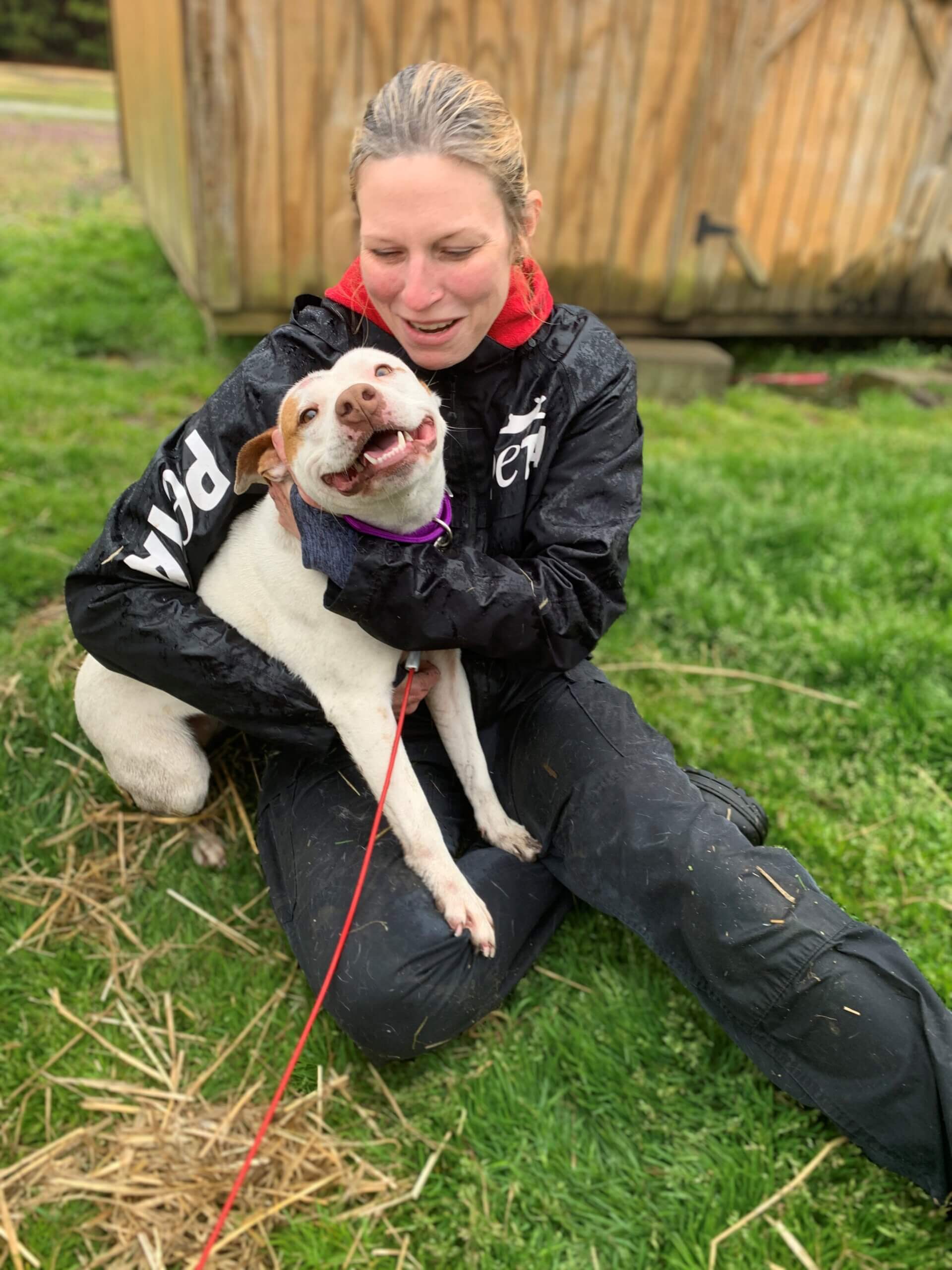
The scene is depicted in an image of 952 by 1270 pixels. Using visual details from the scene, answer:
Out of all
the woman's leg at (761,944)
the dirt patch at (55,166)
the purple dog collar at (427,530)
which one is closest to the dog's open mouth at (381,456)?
the purple dog collar at (427,530)

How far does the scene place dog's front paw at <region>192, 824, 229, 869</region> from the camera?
2811 millimetres

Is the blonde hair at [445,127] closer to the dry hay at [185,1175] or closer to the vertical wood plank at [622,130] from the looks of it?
the dry hay at [185,1175]

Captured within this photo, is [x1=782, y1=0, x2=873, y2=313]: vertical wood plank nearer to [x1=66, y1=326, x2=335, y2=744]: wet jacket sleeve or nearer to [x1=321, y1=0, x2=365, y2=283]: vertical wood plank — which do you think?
[x1=321, y1=0, x2=365, y2=283]: vertical wood plank

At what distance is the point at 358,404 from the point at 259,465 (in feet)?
1.42

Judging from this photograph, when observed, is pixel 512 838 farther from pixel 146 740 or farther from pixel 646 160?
pixel 646 160

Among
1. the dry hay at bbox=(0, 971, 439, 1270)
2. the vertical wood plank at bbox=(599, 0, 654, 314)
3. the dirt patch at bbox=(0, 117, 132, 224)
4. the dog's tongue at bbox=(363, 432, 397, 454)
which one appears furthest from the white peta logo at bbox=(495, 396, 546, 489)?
the dirt patch at bbox=(0, 117, 132, 224)

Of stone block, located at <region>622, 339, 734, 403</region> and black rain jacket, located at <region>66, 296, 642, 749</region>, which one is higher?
black rain jacket, located at <region>66, 296, 642, 749</region>

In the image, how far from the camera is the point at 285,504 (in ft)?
7.39

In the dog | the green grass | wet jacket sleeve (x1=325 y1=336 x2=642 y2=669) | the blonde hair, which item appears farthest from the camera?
the green grass

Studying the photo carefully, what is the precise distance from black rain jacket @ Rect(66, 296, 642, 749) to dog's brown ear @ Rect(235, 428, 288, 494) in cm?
19

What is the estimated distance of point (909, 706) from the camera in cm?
340

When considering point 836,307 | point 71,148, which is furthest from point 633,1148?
point 71,148

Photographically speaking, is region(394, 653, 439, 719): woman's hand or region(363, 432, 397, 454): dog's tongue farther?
region(394, 653, 439, 719): woman's hand

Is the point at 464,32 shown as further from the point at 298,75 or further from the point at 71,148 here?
the point at 71,148
